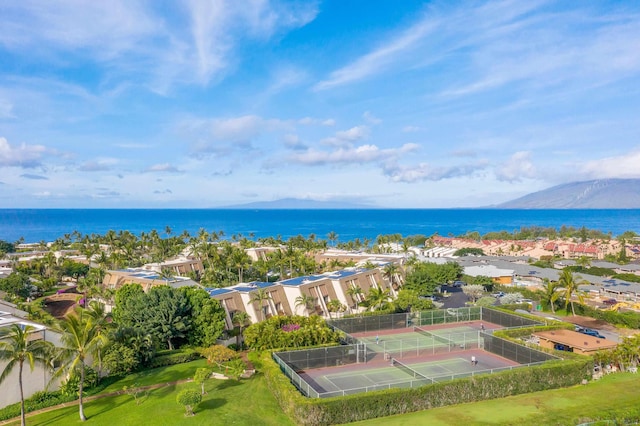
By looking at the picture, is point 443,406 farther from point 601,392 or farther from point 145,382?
point 145,382

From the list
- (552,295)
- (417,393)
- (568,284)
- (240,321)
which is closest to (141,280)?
(240,321)

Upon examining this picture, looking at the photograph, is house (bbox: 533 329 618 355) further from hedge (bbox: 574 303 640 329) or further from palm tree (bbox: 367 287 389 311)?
palm tree (bbox: 367 287 389 311)

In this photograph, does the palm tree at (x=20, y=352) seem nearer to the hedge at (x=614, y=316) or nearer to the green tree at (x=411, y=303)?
the green tree at (x=411, y=303)

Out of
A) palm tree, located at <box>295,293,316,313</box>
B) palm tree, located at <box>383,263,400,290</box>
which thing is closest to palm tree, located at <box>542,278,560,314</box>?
palm tree, located at <box>383,263,400,290</box>

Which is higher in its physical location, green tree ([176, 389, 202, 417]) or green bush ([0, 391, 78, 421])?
green tree ([176, 389, 202, 417])

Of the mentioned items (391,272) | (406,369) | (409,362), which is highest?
(391,272)

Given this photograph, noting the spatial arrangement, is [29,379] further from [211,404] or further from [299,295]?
[299,295]

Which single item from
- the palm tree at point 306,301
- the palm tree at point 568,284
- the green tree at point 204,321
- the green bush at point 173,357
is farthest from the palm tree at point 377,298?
the green bush at point 173,357
